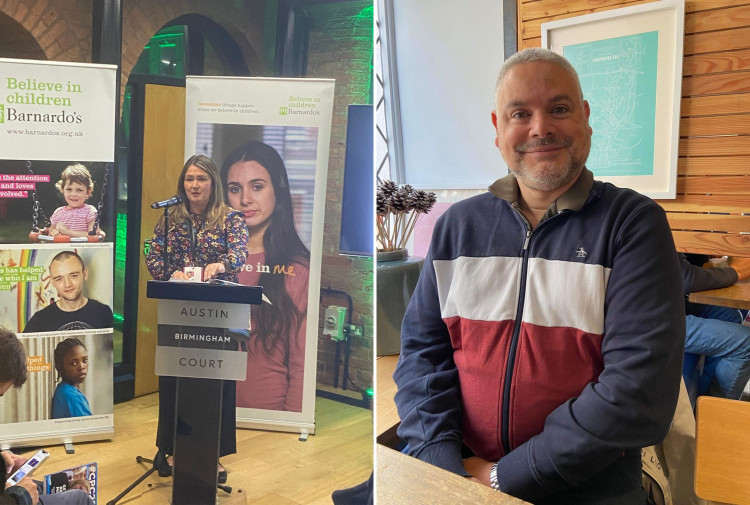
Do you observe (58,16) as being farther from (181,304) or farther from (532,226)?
(532,226)

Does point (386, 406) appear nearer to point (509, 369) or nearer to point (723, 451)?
point (509, 369)

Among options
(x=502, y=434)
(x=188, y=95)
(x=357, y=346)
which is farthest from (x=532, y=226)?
(x=188, y=95)

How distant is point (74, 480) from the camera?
0.75 meters

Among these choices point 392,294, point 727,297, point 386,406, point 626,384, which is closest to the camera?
point 626,384

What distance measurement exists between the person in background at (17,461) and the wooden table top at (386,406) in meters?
0.47

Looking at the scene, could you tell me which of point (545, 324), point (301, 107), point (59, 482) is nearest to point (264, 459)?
point (59, 482)

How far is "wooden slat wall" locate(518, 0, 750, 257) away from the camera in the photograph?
8.89ft

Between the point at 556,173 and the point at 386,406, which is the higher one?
the point at 556,173

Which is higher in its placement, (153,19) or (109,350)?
(153,19)

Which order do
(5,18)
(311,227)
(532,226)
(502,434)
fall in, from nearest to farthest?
(5,18) < (311,227) < (502,434) < (532,226)

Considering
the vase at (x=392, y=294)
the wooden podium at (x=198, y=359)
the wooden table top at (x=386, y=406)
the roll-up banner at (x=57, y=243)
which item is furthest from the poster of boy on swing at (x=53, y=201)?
the vase at (x=392, y=294)

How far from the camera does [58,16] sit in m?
0.74

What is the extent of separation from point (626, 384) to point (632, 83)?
2.26 metres

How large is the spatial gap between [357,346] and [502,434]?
62cm
